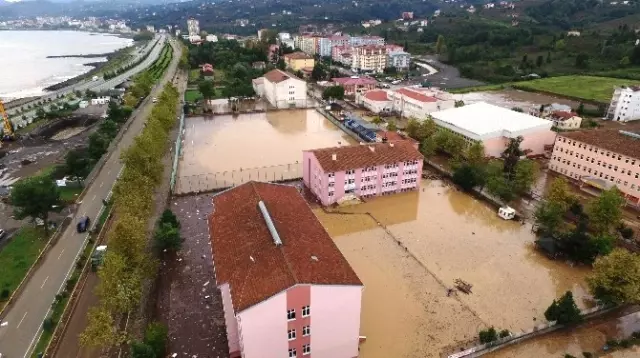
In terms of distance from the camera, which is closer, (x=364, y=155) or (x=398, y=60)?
(x=364, y=155)

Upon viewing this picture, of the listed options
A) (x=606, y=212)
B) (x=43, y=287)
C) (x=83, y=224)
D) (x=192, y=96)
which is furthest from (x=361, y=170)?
(x=192, y=96)

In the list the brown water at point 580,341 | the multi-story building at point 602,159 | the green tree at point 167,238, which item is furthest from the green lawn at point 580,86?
the green tree at point 167,238

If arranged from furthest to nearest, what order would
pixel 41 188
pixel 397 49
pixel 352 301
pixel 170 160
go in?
pixel 397 49, pixel 170 160, pixel 41 188, pixel 352 301

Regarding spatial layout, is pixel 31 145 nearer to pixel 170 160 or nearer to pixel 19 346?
pixel 170 160

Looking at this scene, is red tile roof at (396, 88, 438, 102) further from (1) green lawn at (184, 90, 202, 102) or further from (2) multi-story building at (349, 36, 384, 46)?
(2) multi-story building at (349, 36, 384, 46)

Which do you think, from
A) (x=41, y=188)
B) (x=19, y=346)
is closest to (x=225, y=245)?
(x=19, y=346)

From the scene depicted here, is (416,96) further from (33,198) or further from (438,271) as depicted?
(33,198)
